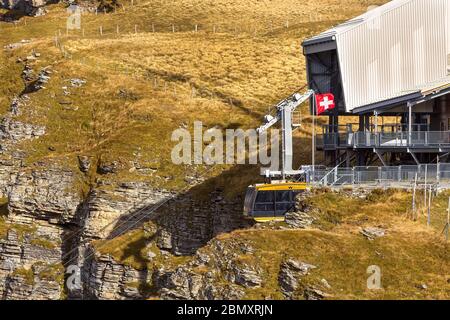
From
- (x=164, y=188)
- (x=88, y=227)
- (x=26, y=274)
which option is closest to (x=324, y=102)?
(x=164, y=188)

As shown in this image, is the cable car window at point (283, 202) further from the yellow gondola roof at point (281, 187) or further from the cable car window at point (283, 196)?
the yellow gondola roof at point (281, 187)

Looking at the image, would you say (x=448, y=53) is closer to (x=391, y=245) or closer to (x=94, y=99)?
(x=391, y=245)

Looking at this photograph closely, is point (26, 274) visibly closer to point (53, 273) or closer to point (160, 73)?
point (53, 273)

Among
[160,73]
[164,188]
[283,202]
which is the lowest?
[283,202]

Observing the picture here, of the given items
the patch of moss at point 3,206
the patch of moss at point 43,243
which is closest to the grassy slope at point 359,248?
the patch of moss at point 43,243
